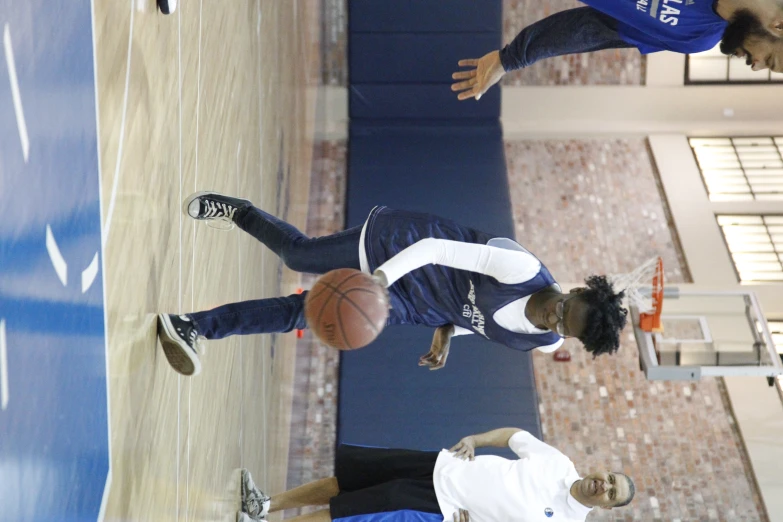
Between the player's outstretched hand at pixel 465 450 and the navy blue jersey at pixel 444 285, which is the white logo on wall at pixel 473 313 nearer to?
the navy blue jersey at pixel 444 285

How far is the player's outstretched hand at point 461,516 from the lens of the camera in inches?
190

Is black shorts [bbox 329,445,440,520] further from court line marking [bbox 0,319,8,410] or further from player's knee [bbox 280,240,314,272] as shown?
court line marking [bbox 0,319,8,410]

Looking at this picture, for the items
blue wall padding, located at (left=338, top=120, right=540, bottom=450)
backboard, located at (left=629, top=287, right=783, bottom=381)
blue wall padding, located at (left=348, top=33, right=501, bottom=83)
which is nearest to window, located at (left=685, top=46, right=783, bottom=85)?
blue wall padding, located at (left=348, top=33, right=501, bottom=83)

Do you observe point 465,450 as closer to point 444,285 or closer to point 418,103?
point 444,285

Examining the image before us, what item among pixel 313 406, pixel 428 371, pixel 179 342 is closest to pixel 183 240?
pixel 179 342

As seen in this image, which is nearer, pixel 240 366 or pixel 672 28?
pixel 672 28

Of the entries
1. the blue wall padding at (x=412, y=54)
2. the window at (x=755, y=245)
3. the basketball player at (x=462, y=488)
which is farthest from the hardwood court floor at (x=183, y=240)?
the window at (x=755, y=245)

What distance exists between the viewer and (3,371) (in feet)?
5.55

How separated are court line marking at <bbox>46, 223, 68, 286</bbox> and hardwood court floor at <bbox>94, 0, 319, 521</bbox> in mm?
465

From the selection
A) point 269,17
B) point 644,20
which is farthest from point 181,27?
point 269,17

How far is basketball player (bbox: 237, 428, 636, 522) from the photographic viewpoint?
187 inches

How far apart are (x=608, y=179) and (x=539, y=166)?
0.77 metres

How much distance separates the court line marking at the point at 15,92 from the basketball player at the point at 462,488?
11.1 ft

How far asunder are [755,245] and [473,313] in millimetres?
7134
